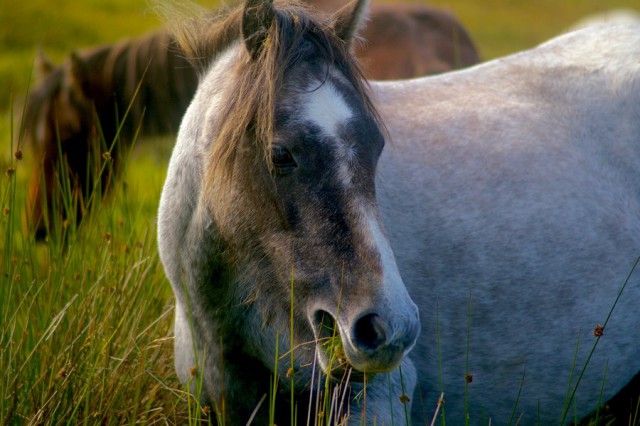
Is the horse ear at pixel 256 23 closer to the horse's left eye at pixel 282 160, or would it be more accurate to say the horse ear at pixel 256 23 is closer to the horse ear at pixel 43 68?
the horse's left eye at pixel 282 160

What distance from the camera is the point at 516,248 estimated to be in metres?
3.37

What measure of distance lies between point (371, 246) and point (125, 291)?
5.03ft

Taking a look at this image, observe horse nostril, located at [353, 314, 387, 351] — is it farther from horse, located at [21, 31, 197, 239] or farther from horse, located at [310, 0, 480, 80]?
horse, located at [21, 31, 197, 239]

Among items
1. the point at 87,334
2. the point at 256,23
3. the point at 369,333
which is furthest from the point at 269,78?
the point at 87,334

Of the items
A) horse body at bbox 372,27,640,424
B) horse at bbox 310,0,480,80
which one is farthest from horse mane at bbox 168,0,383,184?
horse at bbox 310,0,480,80

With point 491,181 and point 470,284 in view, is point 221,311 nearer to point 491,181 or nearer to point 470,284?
point 470,284

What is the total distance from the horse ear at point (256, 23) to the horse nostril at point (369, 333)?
Answer: 1017mm

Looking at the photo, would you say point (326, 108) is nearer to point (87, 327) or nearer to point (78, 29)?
point (87, 327)

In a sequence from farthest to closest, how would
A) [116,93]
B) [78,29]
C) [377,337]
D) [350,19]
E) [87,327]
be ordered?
[78,29] < [116,93] < [87,327] < [350,19] < [377,337]

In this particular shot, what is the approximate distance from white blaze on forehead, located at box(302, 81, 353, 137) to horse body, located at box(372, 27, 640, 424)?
643 millimetres

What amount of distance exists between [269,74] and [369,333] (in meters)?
0.89

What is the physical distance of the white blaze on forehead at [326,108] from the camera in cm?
258

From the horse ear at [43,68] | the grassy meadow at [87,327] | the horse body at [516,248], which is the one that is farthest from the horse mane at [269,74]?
the horse ear at [43,68]

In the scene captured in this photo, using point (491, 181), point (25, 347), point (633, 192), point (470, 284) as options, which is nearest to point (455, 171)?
point (491, 181)
